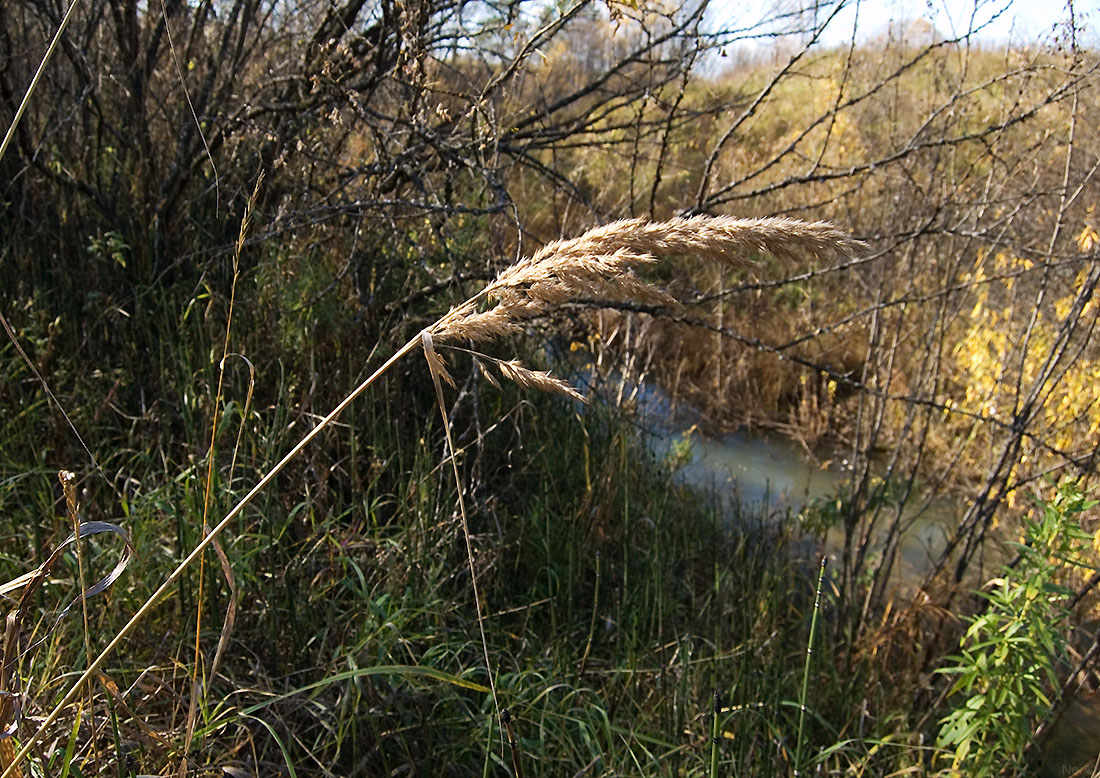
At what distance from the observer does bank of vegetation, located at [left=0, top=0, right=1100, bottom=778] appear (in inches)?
78.9

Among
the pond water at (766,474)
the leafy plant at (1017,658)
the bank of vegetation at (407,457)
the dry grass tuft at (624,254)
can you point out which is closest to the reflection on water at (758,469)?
the pond water at (766,474)

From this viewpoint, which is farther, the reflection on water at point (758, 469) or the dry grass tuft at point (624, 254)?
the reflection on water at point (758, 469)

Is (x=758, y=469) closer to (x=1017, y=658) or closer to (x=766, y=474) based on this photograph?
(x=766, y=474)

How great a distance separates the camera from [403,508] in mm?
2725

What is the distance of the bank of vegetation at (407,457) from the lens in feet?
6.57

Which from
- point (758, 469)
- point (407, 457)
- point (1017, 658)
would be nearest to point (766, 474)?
point (758, 469)

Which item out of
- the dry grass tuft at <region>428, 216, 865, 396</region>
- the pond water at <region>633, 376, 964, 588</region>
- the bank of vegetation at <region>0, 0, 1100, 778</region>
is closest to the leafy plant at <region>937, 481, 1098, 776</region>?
the bank of vegetation at <region>0, 0, 1100, 778</region>

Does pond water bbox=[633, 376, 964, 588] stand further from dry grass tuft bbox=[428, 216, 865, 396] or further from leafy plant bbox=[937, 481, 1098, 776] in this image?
dry grass tuft bbox=[428, 216, 865, 396]

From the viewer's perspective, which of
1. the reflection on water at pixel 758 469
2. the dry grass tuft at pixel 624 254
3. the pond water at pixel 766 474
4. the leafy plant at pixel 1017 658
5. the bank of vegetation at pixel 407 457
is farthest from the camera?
the reflection on water at pixel 758 469

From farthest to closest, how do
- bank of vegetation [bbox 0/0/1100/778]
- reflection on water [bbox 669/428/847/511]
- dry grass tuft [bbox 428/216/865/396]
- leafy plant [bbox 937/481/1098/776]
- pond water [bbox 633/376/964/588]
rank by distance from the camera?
reflection on water [bbox 669/428/847/511], pond water [bbox 633/376/964/588], leafy plant [bbox 937/481/1098/776], bank of vegetation [bbox 0/0/1100/778], dry grass tuft [bbox 428/216/865/396]

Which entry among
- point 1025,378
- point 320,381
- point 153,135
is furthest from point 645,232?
point 1025,378

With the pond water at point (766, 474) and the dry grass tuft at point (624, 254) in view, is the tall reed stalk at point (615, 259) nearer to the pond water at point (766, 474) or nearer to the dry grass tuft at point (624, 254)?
the dry grass tuft at point (624, 254)

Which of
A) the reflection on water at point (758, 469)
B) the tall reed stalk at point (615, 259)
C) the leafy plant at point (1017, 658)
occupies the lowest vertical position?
the reflection on water at point (758, 469)

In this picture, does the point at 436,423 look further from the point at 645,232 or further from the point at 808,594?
the point at 645,232
